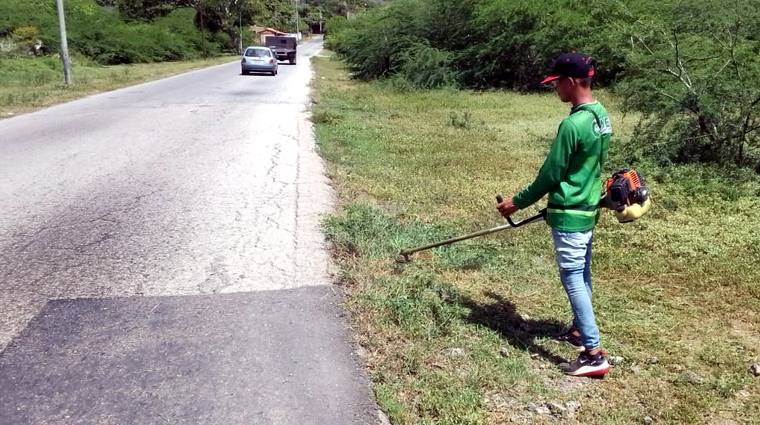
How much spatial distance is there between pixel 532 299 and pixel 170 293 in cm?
236

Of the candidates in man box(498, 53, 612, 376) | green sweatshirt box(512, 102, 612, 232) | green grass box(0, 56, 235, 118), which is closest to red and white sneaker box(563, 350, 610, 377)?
man box(498, 53, 612, 376)

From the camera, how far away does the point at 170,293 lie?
165 inches

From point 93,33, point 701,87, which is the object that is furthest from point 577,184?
point 93,33

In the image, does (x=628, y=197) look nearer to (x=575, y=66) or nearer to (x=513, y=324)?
(x=575, y=66)

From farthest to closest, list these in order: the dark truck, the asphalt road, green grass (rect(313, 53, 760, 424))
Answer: the dark truck < green grass (rect(313, 53, 760, 424)) < the asphalt road

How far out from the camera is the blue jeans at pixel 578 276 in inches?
132

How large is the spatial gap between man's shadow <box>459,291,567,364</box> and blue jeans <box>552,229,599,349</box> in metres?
0.25

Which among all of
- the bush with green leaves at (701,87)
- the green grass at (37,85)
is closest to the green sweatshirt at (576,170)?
the bush with green leaves at (701,87)

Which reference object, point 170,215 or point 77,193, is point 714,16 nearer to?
point 170,215

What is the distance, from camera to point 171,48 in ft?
162

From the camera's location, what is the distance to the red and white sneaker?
3289 millimetres

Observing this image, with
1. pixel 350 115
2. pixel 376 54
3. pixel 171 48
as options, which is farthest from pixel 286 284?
pixel 171 48

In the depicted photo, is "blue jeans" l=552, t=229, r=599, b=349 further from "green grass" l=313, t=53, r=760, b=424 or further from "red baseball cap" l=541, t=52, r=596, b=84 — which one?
"red baseball cap" l=541, t=52, r=596, b=84

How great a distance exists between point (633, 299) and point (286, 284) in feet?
7.60
